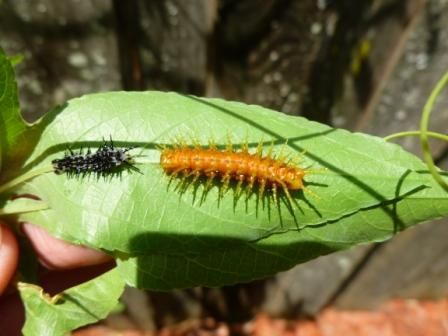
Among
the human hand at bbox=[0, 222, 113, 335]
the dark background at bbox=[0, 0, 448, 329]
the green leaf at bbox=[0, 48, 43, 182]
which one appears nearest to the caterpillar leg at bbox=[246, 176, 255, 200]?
the green leaf at bbox=[0, 48, 43, 182]

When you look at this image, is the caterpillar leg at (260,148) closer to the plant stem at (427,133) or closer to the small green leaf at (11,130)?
the plant stem at (427,133)

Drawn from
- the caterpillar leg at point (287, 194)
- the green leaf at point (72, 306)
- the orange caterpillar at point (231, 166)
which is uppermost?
the orange caterpillar at point (231, 166)

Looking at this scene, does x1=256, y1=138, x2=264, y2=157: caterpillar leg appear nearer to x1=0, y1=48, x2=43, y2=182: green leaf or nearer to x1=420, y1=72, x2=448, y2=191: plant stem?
x1=420, y1=72, x2=448, y2=191: plant stem

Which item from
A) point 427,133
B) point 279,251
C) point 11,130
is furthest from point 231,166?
point 11,130

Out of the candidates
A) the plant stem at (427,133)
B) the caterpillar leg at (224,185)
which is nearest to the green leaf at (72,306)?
the caterpillar leg at (224,185)

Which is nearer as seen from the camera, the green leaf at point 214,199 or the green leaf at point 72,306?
the green leaf at point 214,199

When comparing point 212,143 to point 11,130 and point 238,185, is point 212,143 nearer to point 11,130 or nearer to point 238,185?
point 238,185

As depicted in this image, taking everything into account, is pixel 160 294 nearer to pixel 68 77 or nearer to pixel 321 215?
pixel 68 77

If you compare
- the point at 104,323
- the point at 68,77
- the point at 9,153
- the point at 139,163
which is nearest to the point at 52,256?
the point at 9,153

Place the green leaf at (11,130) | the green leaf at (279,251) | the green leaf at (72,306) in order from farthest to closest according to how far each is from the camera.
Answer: the green leaf at (72,306) < the green leaf at (11,130) < the green leaf at (279,251)
